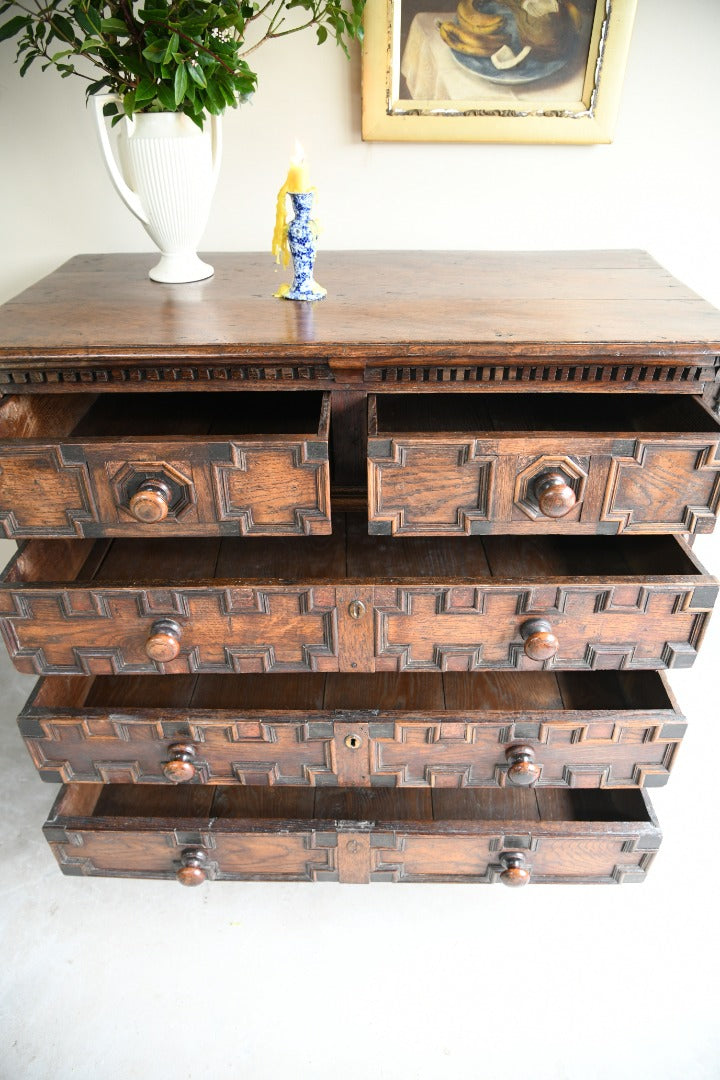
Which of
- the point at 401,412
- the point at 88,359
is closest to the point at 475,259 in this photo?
the point at 401,412

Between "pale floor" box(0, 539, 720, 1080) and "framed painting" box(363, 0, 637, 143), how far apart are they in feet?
4.75

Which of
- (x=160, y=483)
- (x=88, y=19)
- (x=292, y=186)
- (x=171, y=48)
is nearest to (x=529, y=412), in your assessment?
(x=292, y=186)

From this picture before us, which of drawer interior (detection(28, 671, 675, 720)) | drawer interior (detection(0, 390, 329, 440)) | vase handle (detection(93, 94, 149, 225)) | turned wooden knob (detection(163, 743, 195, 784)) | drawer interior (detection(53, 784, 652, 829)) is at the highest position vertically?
vase handle (detection(93, 94, 149, 225))

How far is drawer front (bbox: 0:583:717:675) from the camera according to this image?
1133mm

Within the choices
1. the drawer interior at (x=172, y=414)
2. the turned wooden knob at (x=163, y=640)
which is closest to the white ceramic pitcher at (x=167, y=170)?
the drawer interior at (x=172, y=414)

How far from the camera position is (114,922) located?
145cm

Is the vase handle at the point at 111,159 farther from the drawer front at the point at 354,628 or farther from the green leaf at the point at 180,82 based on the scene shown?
the drawer front at the point at 354,628

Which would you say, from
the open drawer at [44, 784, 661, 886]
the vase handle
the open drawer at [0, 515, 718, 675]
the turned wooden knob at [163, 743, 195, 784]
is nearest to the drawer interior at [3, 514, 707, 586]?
the open drawer at [0, 515, 718, 675]

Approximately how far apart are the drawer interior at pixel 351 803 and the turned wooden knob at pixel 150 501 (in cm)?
66

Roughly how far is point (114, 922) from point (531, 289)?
1.40m

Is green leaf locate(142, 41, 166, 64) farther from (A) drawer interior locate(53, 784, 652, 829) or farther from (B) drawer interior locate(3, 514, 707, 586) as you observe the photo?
(A) drawer interior locate(53, 784, 652, 829)

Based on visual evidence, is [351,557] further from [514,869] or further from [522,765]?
[514,869]

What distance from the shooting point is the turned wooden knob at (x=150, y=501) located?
1028mm

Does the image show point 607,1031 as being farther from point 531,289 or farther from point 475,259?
point 475,259
